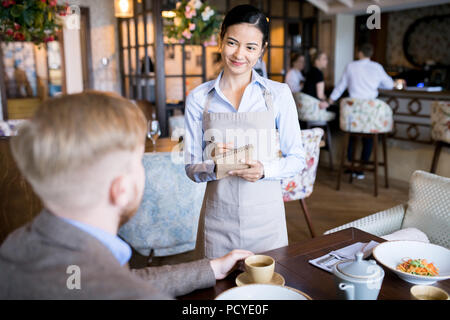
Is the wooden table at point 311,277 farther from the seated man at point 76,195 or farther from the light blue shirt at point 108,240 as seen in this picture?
the seated man at point 76,195

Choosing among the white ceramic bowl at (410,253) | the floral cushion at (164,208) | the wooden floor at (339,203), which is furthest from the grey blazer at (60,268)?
the wooden floor at (339,203)

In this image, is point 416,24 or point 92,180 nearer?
point 92,180

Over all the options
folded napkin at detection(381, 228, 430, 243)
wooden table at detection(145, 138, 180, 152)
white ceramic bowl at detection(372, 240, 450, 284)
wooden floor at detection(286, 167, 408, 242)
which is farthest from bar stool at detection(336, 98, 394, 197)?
white ceramic bowl at detection(372, 240, 450, 284)

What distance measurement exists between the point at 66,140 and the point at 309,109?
4765mm

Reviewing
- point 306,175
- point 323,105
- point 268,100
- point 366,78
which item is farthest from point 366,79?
point 268,100

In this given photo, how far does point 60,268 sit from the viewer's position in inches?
24.9

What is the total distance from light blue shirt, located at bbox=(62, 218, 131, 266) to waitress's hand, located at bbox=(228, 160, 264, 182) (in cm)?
68

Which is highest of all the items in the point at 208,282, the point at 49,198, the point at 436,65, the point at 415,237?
the point at 436,65

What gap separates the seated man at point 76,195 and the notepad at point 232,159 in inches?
26.2

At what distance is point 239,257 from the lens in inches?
45.8

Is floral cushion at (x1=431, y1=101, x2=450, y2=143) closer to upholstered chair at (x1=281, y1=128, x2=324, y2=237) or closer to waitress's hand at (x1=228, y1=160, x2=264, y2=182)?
upholstered chair at (x1=281, y1=128, x2=324, y2=237)
